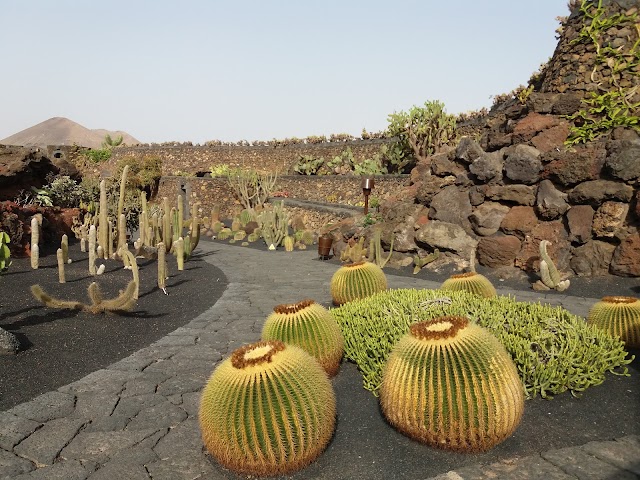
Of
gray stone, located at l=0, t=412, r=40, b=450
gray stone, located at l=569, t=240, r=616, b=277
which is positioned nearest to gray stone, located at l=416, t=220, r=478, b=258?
gray stone, located at l=569, t=240, r=616, b=277

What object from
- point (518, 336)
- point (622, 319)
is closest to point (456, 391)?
point (518, 336)


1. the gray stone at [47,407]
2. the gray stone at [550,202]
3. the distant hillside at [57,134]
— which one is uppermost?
the distant hillside at [57,134]

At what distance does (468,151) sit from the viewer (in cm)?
1221

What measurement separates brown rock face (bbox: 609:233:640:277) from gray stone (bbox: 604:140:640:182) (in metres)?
1.14

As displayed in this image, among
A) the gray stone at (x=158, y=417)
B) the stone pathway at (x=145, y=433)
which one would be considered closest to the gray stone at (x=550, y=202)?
the stone pathway at (x=145, y=433)

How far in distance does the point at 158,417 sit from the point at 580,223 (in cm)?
896

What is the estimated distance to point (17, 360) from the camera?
205 inches

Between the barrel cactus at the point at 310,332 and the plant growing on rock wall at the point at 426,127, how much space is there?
1586cm

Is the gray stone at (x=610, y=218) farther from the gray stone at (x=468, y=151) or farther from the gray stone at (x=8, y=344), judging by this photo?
the gray stone at (x=8, y=344)

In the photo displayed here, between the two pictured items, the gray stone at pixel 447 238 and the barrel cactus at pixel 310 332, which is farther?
the gray stone at pixel 447 238

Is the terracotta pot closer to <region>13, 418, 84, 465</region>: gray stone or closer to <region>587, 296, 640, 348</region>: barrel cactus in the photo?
<region>587, 296, 640, 348</region>: barrel cactus

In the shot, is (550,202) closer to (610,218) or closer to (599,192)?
(599,192)

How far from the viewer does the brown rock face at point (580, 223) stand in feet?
32.7

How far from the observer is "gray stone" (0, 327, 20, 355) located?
528 centimetres
